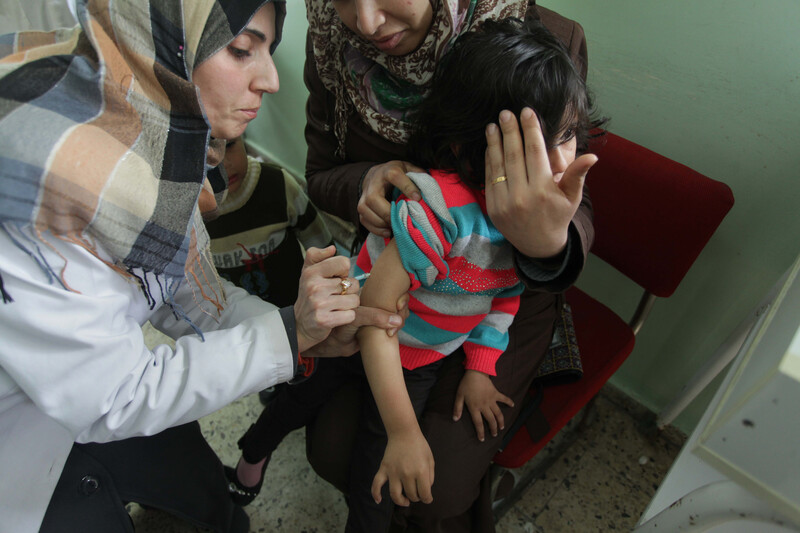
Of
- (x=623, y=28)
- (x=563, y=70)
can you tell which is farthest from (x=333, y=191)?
(x=623, y=28)

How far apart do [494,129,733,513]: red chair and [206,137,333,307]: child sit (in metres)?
0.84

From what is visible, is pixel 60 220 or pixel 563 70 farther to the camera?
pixel 563 70

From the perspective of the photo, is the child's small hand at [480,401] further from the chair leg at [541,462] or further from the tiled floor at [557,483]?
the tiled floor at [557,483]

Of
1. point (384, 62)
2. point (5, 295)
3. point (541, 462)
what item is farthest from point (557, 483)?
point (5, 295)

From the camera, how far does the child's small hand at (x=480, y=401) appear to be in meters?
0.96

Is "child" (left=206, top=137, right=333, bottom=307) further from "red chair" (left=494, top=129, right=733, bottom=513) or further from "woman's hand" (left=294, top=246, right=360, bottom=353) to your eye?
"red chair" (left=494, top=129, right=733, bottom=513)

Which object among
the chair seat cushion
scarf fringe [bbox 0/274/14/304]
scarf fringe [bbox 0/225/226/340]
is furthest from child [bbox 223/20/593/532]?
scarf fringe [bbox 0/274/14/304]

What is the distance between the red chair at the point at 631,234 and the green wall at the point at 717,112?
176mm

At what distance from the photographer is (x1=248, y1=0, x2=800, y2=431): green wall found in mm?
979

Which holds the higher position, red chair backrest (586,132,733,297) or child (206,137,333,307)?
red chair backrest (586,132,733,297)

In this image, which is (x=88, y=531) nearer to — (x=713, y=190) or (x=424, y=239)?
(x=424, y=239)

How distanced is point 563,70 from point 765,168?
2.11 feet

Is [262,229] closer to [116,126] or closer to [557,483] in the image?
[116,126]

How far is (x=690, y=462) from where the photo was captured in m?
0.62
